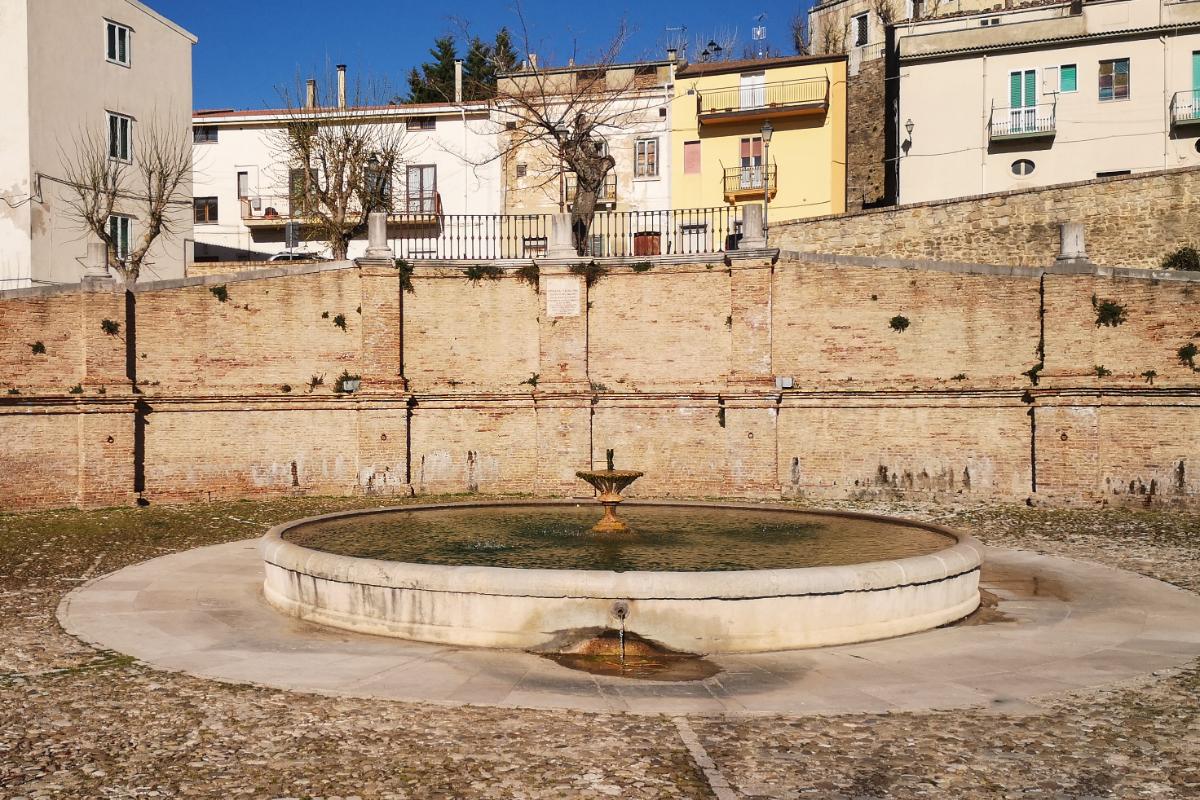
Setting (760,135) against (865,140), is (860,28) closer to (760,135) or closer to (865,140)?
(865,140)

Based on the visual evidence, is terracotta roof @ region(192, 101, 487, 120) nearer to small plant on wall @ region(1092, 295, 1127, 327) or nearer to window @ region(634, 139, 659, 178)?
window @ region(634, 139, 659, 178)

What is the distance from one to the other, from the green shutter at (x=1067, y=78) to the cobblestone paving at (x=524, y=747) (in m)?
25.7

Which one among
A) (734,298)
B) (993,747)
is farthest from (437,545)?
(734,298)

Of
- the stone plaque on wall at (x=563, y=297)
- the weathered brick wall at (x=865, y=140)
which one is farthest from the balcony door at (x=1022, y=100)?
the stone plaque on wall at (x=563, y=297)

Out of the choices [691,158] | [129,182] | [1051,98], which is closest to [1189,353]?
[1051,98]

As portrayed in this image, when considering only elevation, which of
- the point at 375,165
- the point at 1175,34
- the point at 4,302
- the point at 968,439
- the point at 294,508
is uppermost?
the point at 1175,34

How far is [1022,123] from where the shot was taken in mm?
29625

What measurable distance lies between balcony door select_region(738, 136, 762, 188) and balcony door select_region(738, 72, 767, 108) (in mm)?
1310

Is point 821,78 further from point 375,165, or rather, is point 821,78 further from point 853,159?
point 375,165

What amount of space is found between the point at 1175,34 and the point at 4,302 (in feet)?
96.0

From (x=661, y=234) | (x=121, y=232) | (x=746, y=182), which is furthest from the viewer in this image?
(x=746, y=182)

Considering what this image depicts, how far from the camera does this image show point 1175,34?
28.0 metres

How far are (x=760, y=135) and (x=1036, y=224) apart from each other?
1362 centimetres

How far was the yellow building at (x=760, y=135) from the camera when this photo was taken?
34.2 metres
